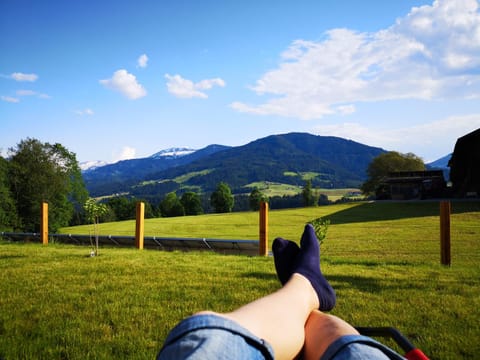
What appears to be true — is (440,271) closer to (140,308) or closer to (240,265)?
(240,265)

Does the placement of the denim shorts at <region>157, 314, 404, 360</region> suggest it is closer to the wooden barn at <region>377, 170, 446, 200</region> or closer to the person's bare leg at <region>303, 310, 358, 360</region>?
→ the person's bare leg at <region>303, 310, 358, 360</region>

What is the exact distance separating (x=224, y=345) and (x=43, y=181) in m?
38.4

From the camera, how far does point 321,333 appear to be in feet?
4.76

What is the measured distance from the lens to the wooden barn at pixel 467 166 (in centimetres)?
3150

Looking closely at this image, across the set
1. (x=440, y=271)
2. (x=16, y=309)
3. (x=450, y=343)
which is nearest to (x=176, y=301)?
(x=16, y=309)

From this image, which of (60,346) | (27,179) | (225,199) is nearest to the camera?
(60,346)

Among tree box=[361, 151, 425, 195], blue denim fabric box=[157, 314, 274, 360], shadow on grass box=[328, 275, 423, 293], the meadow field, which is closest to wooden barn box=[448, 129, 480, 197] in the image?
tree box=[361, 151, 425, 195]

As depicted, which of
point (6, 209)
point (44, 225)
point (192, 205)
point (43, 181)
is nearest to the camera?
point (44, 225)

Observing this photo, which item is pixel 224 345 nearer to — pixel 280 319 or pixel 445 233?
pixel 280 319

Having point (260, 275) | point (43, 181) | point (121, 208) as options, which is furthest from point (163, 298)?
point (121, 208)

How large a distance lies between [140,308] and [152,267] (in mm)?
2555

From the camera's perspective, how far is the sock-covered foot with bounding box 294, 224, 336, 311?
203 centimetres

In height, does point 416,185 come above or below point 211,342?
above

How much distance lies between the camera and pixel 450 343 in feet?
9.13
